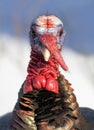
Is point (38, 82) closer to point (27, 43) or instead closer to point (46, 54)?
point (46, 54)

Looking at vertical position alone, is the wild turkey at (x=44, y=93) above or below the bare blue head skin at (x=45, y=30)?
below

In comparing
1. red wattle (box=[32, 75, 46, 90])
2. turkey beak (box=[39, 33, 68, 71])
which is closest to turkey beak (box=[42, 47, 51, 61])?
turkey beak (box=[39, 33, 68, 71])

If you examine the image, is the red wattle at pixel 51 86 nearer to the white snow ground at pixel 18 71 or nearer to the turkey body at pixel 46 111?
the turkey body at pixel 46 111

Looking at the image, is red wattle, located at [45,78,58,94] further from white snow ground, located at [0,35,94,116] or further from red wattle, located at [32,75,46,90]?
white snow ground, located at [0,35,94,116]

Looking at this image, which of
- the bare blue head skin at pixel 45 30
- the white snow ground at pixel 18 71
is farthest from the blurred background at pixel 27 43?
the bare blue head skin at pixel 45 30

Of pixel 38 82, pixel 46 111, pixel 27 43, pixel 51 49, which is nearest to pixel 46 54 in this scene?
pixel 51 49
